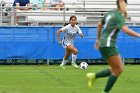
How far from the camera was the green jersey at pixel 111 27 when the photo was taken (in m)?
10.3

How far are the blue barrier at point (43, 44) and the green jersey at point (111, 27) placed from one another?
12.0 m

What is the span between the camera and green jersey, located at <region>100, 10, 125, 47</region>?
1026cm

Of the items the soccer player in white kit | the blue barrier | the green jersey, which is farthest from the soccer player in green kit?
the blue barrier

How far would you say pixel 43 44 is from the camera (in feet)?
73.6

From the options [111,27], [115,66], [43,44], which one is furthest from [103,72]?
[43,44]

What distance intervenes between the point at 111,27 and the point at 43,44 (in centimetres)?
1221

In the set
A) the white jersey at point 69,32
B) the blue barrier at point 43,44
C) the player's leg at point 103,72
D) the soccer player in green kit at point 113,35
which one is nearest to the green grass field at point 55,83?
the player's leg at point 103,72

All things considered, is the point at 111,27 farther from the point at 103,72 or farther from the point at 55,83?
the point at 55,83

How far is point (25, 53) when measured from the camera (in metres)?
22.2

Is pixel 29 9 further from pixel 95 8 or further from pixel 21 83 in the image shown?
pixel 21 83

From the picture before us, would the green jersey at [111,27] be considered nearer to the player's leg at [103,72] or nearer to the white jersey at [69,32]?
the player's leg at [103,72]

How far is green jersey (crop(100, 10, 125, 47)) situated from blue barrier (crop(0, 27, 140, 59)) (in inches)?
472

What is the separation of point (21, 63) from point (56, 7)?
3724 mm

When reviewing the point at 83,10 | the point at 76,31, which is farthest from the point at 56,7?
the point at 76,31
